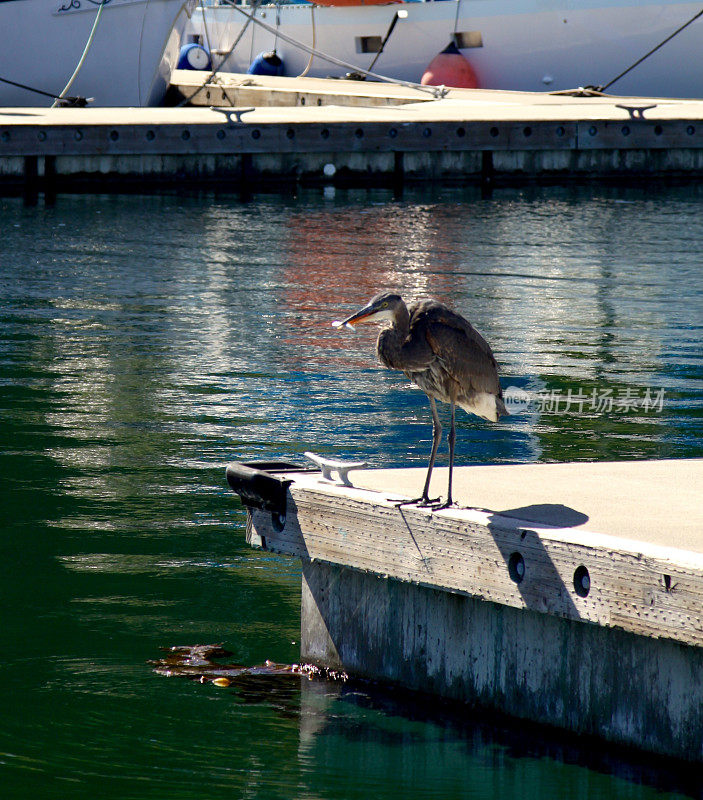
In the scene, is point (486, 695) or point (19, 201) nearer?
point (486, 695)

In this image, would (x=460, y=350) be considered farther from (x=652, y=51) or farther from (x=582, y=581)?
(x=652, y=51)

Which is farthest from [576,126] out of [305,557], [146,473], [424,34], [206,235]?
[305,557]

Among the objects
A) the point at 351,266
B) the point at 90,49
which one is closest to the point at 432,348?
the point at 351,266

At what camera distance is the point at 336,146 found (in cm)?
2942

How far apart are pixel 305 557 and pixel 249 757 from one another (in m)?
0.93

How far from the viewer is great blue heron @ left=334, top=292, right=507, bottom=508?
600 cm

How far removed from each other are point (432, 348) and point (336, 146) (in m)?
23.9

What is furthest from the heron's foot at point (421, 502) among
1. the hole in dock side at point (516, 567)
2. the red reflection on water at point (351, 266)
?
the red reflection on water at point (351, 266)

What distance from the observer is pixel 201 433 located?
11.2 meters

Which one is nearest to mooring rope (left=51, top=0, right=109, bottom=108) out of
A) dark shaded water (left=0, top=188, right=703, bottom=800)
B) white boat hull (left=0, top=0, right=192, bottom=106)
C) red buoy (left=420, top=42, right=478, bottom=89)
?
white boat hull (left=0, top=0, right=192, bottom=106)

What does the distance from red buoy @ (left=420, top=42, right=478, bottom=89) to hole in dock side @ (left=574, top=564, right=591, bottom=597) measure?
136 feet

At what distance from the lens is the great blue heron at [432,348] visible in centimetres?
600

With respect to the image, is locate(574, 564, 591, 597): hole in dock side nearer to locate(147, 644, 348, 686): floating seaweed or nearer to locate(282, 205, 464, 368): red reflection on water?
locate(147, 644, 348, 686): floating seaweed

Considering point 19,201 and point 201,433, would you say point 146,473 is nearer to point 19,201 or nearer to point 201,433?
point 201,433
